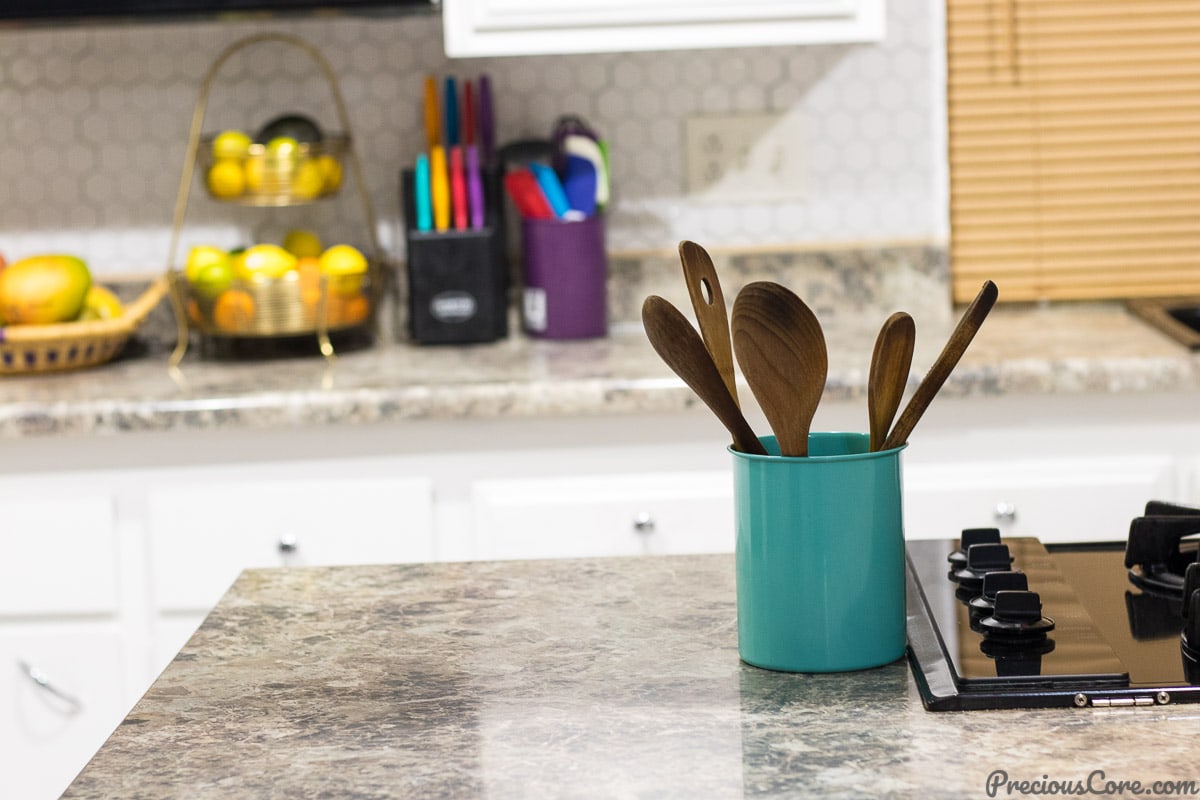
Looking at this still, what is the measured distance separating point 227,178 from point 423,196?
313 millimetres

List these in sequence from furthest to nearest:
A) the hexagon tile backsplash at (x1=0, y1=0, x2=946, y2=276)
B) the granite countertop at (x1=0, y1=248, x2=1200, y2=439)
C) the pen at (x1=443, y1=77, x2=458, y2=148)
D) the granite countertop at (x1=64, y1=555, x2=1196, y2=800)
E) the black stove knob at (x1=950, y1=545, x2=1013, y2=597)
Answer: the hexagon tile backsplash at (x1=0, y1=0, x2=946, y2=276), the pen at (x1=443, y1=77, x2=458, y2=148), the granite countertop at (x1=0, y1=248, x2=1200, y2=439), the black stove knob at (x1=950, y1=545, x2=1013, y2=597), the granite countertop at (x1=64, y1=555, x2=1196, y2=800)

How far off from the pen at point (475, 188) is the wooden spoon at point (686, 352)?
1551 mm

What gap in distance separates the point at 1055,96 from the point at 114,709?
1827 millimetres

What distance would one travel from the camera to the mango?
2.23m

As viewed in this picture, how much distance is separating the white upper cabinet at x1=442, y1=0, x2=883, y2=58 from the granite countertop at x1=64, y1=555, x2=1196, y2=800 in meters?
1.32

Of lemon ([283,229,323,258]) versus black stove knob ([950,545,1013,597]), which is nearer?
black stove knob ([950,545,1013,597])

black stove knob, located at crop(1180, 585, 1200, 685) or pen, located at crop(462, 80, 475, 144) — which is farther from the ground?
pen, located at crop(462, 80, 475, 144)

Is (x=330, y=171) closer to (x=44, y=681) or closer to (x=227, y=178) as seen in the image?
(x=227, y=178)

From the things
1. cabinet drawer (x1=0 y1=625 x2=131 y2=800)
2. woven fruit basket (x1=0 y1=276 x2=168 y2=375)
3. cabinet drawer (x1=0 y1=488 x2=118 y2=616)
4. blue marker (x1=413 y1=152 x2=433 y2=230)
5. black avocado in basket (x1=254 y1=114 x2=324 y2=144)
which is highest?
black avocado in basket (x1=254 y1=114 x2=324 y2=144)

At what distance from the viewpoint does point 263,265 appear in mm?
2275

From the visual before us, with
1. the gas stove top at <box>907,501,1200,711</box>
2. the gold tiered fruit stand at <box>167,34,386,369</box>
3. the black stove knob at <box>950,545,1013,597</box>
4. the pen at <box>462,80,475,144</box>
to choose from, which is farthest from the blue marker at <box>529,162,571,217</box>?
the black stove knob at <box>950,545,1013,597</box>

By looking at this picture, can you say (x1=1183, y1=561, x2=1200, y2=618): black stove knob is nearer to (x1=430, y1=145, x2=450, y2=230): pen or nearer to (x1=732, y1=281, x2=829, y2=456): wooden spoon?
(x1=732, y1=281, x2=829, y2=456): wooden spoon

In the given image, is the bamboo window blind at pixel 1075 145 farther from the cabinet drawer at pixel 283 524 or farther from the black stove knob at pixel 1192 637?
the black stove knob at pixel 1192 637

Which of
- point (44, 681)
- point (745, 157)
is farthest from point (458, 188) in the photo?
point (44, 681)
